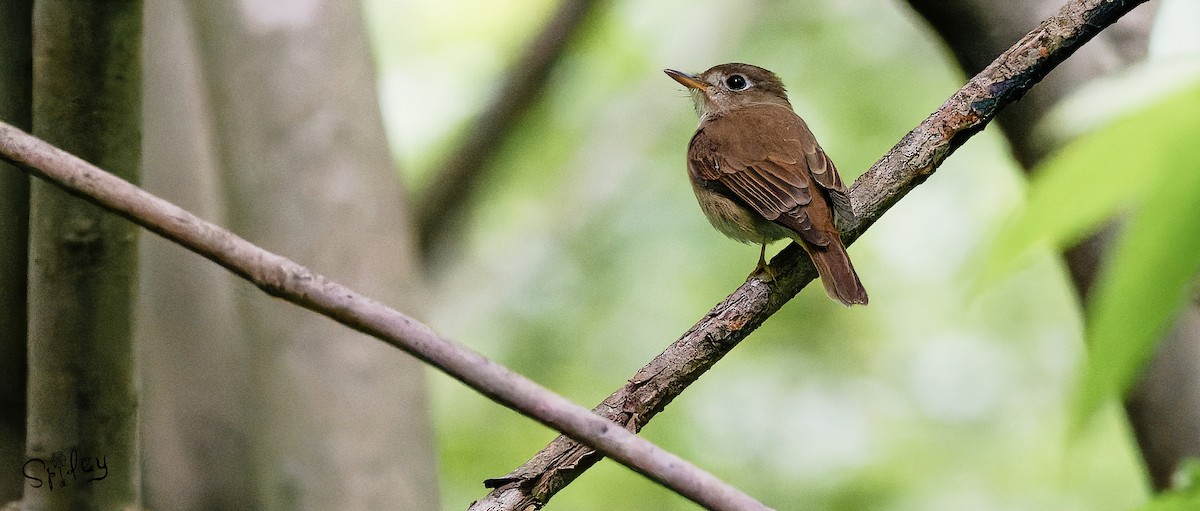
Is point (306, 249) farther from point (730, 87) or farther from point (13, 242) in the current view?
point (730, 87)

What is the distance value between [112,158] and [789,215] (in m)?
2.17

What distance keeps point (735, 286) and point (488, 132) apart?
2119mm

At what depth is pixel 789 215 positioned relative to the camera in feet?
12.1

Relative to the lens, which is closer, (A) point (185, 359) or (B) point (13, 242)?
(B) point (13, 242)

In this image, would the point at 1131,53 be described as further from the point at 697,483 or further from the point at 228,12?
the point at 228,12

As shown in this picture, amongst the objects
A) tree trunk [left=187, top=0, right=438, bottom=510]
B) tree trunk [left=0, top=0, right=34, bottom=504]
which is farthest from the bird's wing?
tree trunk [left=0, top=0, right=34, bottom=504]

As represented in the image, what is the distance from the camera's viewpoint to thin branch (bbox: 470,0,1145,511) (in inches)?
89.1

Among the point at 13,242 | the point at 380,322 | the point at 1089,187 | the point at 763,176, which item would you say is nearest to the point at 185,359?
the point at 13,242

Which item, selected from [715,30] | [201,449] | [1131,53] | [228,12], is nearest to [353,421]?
[201,449]

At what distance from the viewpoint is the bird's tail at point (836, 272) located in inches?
134

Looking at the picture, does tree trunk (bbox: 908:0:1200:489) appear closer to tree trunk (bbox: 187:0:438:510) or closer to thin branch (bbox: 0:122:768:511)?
tree trunk (bbox: 187:0:438:510)

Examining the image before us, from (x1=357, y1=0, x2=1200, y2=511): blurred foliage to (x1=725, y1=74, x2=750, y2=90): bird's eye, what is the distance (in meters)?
2.05

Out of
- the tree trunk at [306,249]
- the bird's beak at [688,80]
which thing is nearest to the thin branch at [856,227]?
the tree trunk at [306,249]

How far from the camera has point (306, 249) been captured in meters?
4.15
